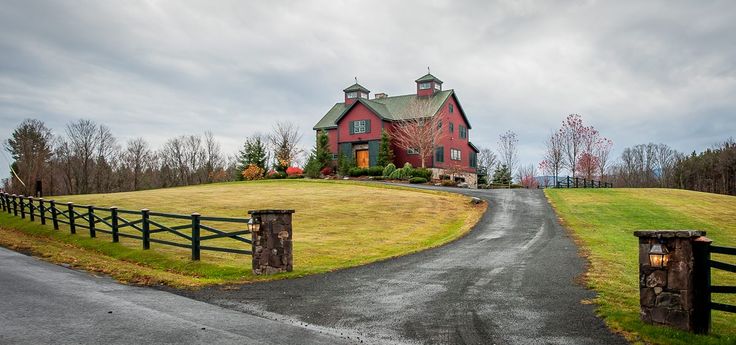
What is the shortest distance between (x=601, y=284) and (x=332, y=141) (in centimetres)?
5379

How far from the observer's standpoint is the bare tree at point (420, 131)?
56531 mm

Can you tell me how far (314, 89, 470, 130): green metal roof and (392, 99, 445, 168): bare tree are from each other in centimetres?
78

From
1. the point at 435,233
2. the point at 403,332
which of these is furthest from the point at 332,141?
the point at 403,332

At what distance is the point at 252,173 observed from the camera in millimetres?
63594

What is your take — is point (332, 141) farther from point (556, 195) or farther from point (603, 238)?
point (603, 238)

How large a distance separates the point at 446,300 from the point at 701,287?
4.58m

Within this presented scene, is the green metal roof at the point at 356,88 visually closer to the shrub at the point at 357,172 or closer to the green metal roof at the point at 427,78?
the green metal roof at the point at 427,78

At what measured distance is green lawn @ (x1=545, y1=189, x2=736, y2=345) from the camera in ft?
25.6

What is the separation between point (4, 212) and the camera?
32219 mm

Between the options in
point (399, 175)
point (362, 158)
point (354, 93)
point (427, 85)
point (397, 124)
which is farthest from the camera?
point (354, 93)

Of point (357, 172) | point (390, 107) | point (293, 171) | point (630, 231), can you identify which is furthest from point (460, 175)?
point (630, 231)

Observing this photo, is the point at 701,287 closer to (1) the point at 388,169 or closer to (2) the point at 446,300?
(2) the point at 446,300

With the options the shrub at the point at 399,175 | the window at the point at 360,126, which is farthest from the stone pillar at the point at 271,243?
the window at the point at 360,126

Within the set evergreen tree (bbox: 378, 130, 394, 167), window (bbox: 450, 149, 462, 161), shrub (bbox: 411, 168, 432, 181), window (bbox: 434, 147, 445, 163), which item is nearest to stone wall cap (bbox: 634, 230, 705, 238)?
shrub (bbox: 411, 168, 432, 181)
